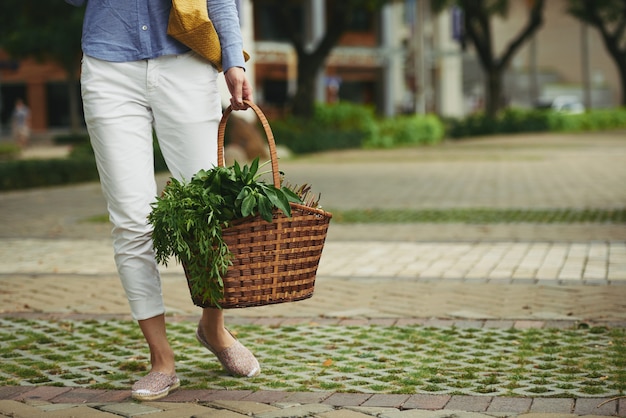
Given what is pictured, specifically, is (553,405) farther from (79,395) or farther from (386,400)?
(79,395)

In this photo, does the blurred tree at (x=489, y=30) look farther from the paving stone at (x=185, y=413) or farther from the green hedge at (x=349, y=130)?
the paving stone at (x=185, y=413)

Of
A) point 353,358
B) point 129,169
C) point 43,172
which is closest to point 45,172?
point 43,172

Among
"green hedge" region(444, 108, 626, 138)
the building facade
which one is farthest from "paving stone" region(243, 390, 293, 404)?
"green hedge" region(444, 108, 626, 138)

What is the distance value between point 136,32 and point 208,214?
0.84 meters

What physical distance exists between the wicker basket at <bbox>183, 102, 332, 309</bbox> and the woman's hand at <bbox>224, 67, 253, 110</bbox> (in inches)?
9.3

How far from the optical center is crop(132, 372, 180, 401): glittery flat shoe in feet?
13.1

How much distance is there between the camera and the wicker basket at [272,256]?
12.3 ft

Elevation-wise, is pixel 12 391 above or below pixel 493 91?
above

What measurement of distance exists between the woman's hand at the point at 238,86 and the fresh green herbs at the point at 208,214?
325 mm

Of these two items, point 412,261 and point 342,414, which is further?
point 412,261

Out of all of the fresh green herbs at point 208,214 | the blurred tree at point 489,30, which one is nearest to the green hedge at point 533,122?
the blurred tree at point 489,30

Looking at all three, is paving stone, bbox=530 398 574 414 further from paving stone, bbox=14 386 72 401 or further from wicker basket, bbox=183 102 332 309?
paving stone, bbox=14 386 72 401

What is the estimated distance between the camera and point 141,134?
409 cm

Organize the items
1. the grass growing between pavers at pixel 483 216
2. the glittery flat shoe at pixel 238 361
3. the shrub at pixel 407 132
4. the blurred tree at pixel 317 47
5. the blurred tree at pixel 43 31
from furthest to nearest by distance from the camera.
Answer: the shrub at pixel 407 132, the blurred tree at pixel 317 47, the blurred tree at pixel 43 31, the grass growing between pavers at pixel 483 216, the glittery flat shoe at pixel 238 361
